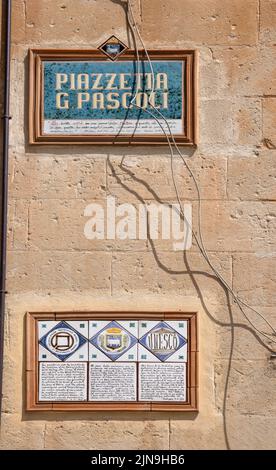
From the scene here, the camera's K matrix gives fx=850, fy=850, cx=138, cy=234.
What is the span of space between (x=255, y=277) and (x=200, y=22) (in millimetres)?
1801

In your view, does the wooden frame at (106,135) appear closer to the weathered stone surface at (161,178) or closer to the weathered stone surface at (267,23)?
the weathered stone surface at (161,178)

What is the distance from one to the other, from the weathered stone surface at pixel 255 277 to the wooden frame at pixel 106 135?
0.88m

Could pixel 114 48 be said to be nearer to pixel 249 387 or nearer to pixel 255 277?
pixel 255 277

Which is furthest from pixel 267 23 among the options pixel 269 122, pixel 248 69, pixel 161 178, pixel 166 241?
pixel 166 241

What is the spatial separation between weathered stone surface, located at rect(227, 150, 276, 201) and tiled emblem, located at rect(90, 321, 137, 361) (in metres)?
1.17

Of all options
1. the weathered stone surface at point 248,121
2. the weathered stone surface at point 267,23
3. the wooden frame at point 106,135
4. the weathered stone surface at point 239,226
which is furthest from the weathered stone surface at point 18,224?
the weathered stone surface at point 267,23

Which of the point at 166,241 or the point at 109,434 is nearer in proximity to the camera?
the point at 109,434

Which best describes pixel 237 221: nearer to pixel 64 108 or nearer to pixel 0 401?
pixel 64 108

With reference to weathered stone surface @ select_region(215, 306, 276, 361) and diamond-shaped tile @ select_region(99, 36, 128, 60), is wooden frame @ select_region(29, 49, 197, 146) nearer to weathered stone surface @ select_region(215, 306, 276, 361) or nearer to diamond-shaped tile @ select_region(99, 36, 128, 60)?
diamond-shaped tile @ select_region(99, 36, 128, 60)

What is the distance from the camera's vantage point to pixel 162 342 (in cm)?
570

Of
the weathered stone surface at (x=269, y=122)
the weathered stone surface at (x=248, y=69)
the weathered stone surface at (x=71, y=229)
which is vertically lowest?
the weathered stone surface at (x=71, y=229)

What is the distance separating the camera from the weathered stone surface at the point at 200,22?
5.88m

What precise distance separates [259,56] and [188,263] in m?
1.51

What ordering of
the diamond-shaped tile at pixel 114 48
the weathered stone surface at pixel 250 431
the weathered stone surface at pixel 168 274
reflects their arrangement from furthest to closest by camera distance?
the diamond-shaped tile at pixel 114 48, the weathered stone surface at pixel 168 274, the weathered stone surface at pixel 250 431
